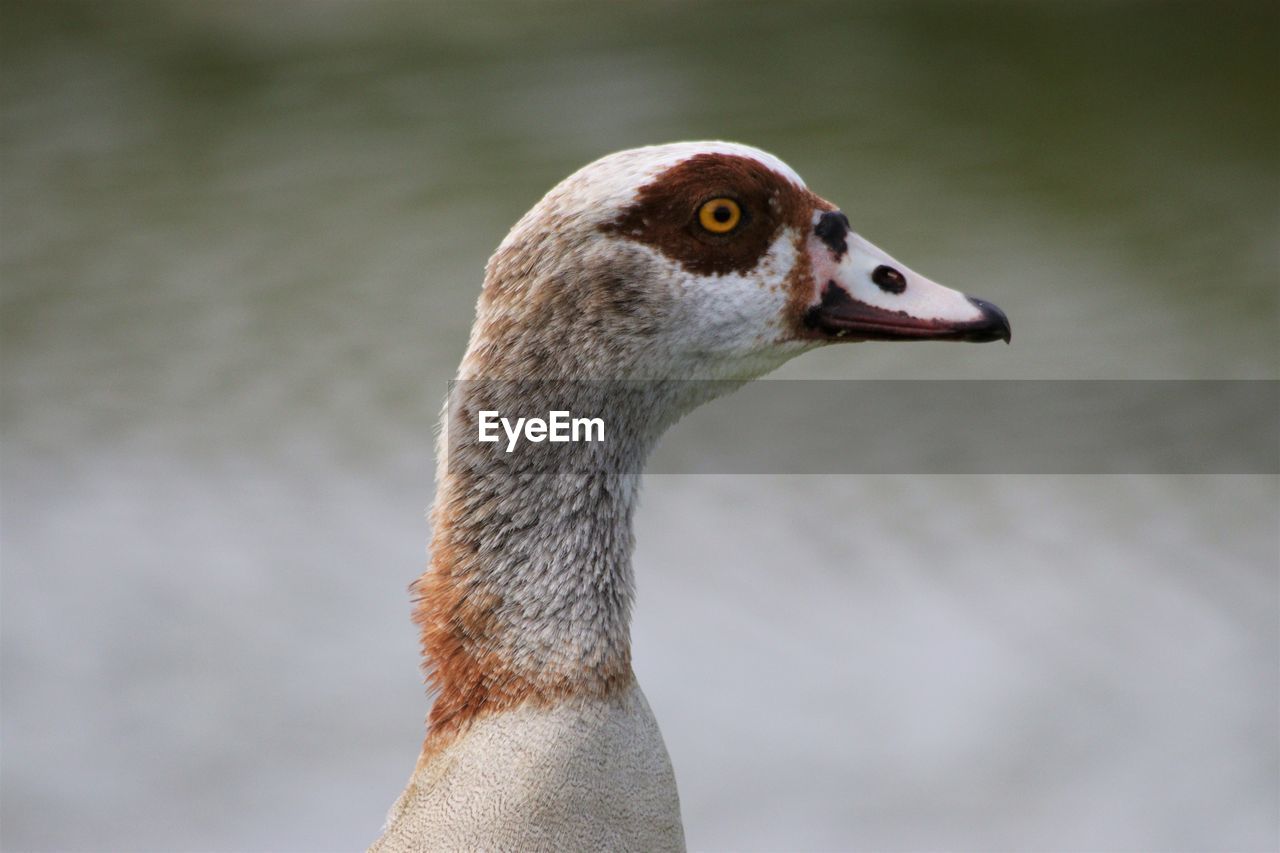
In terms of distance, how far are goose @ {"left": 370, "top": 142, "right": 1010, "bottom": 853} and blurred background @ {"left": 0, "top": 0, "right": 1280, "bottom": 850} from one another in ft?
8.07

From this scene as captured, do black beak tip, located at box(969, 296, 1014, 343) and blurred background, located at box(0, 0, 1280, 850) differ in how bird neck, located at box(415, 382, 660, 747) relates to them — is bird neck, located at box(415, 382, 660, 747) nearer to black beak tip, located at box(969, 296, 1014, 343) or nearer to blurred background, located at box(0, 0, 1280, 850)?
black beak tip, located at box(969, 296, 1014, 343)

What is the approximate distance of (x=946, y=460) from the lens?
20.9ft

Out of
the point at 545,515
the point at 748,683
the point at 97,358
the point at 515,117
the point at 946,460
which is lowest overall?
the point at 545,515

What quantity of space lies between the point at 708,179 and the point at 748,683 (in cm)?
311

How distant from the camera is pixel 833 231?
2.64 m

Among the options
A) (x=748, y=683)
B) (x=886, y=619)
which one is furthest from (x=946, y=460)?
(x=748, y=683)

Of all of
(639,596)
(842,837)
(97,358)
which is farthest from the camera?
(97,358)

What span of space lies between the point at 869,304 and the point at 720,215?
0.29m

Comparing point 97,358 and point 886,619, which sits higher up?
point 97,358

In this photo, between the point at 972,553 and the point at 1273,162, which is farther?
the point at 1273,162

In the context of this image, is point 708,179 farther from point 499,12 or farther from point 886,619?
point 499,12

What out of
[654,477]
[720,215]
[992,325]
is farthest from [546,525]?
[654,477]

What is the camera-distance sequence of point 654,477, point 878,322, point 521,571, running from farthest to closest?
point 654,477 → point 878,322 → point 521,571

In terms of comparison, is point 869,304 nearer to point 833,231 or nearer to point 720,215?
point 833,231
